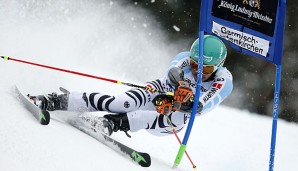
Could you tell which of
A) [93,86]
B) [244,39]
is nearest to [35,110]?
[244,39]

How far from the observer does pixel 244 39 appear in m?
4.05

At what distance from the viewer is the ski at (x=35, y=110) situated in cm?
372

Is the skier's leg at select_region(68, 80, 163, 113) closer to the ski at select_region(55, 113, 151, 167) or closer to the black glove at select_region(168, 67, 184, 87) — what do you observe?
the ski at select_region(55, 113, 151, 167)

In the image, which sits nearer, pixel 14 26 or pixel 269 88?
pixel 14 26

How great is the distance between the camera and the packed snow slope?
127 inches

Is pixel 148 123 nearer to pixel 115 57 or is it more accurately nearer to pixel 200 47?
pixel 200 47

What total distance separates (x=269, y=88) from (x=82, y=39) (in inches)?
190

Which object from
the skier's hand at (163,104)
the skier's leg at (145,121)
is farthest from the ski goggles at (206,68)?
the skier's hand at (163,104)

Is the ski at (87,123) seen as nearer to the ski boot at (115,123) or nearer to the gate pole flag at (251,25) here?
the ski boot at (115,123)

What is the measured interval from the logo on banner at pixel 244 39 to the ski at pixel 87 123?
50.7 inches

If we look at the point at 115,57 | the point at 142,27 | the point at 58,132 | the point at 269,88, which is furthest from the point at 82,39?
the point at 58,132

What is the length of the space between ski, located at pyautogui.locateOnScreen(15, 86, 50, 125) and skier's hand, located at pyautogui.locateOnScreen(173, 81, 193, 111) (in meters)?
1.11

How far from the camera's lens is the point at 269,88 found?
1149cm

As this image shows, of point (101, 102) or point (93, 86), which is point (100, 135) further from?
point (93, 86)
